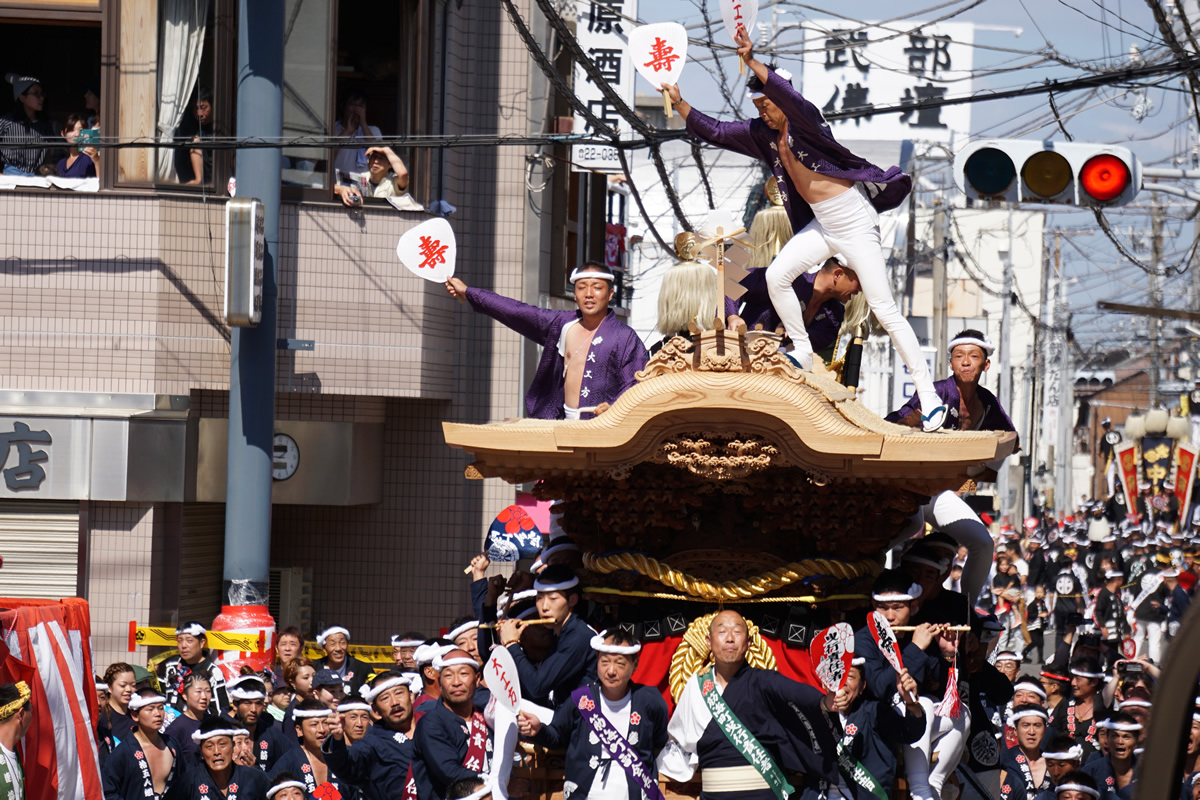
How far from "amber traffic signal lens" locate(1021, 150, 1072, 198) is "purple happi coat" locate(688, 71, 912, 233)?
144 cm

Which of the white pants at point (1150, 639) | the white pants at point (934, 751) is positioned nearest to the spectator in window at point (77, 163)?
the white pants at point (934, 751)

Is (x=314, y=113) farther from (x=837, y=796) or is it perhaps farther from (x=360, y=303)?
(x=837, y=796)

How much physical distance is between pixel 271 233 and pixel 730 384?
745 cm

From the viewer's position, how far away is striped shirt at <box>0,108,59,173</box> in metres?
14.0

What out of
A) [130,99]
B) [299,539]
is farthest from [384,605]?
[130,99]

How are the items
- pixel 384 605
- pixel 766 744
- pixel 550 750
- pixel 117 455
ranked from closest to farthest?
pixel 766 744, pixel 550 750, pixel 117 455, pixel 384 605

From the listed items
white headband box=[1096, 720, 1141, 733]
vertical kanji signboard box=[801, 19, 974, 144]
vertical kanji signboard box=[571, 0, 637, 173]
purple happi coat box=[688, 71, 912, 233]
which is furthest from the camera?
vertical kanji signboard box=[801, 19, 974, 144]

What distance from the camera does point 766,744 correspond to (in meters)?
6.36

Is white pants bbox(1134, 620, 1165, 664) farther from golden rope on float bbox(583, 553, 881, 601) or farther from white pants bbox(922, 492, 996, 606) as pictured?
golden rope on float bbox(583, 553, 881, 601)

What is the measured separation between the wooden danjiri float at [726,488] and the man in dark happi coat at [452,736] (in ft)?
1.25

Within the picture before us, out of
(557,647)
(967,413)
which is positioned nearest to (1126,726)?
(967,413)

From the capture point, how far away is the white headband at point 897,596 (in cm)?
670

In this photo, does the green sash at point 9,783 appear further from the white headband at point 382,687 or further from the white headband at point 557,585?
the white headband at point 557,585

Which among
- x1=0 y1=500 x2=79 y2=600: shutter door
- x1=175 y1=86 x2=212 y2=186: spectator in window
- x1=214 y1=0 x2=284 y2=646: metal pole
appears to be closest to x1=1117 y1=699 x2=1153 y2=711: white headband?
x1=214 y1=0 x2=284 y2=646: metal pole
